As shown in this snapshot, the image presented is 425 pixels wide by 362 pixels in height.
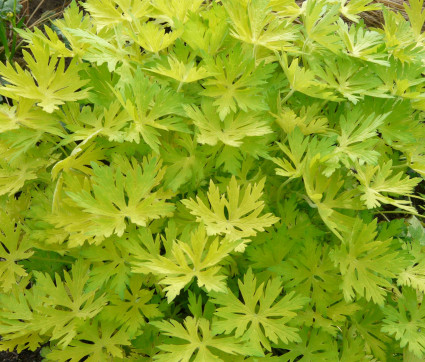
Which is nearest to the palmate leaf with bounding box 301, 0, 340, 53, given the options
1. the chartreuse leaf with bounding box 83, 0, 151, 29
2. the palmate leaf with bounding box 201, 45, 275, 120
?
the palmate leaf with bounding box 201, 45, 275, 120

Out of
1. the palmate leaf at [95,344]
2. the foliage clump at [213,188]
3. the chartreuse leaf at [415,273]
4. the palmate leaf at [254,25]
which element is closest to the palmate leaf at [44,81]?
the foliage clump at [213,188]

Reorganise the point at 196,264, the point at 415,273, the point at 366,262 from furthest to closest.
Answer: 1. the point at 415,273
2. the point at 366,262
3. the point at 196,264

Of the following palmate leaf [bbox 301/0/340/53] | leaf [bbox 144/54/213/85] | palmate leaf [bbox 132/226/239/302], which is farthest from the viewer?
palmate leaf [bbox 301/0/340/53]

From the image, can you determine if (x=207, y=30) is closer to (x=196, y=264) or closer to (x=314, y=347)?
(x=196, y=264)

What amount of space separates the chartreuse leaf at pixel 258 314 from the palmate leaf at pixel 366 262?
0.11 meters

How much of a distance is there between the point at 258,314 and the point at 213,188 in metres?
0.28

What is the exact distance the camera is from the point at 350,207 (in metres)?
1.02

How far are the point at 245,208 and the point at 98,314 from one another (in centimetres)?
41

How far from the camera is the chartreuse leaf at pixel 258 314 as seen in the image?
93 cm

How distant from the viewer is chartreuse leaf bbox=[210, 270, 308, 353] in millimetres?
932

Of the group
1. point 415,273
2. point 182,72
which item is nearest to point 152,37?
point 182,72

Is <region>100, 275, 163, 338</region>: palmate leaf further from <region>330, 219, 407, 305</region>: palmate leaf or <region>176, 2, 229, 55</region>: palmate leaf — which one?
<region>176, 2, 229, 55</region>: palmate leaf

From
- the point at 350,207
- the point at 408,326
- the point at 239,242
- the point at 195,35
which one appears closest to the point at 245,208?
the point at 239,242

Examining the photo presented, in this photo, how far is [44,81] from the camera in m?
1.03
